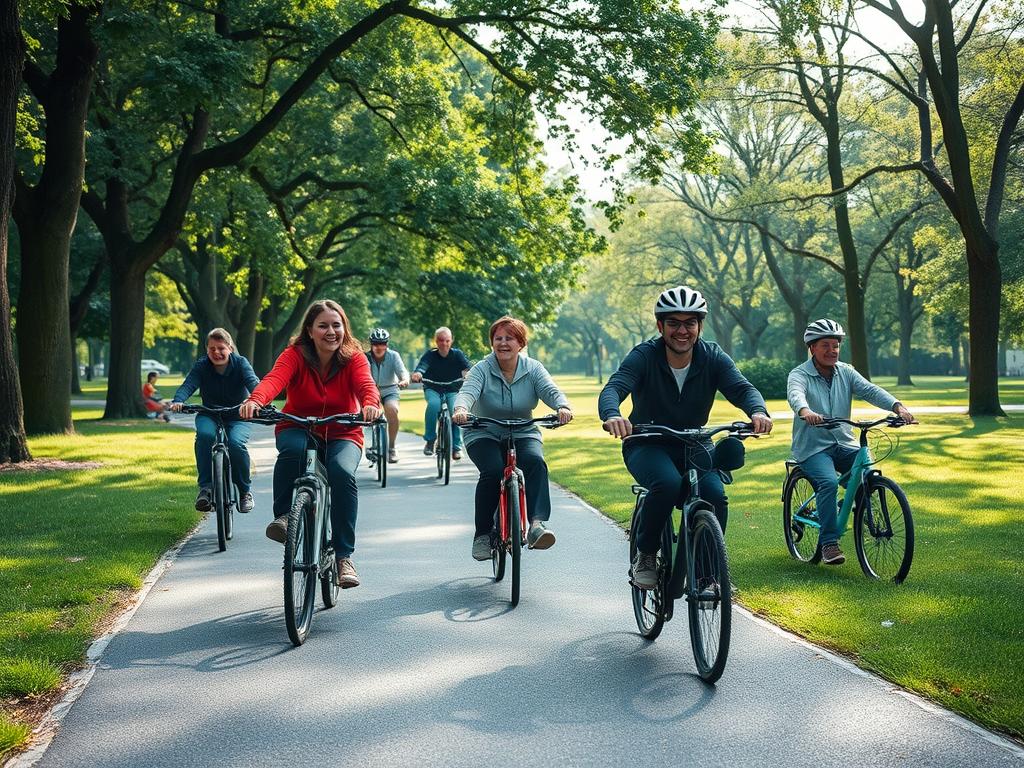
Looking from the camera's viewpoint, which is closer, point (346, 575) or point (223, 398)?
point (346, 575)

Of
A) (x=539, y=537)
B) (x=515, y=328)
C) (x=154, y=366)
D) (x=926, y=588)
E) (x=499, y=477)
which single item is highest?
(x=154, y=366)

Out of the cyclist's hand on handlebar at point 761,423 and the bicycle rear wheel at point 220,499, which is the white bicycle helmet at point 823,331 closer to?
the cyclist's hand on handlebar at point 761,423

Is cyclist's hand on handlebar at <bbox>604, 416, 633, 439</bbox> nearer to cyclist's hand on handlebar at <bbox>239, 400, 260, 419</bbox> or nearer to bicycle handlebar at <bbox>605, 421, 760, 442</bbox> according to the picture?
bicycle handlebar at <bbox>605, 421, 760, 442</bbox>

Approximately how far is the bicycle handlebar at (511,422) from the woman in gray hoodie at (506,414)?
9 cm

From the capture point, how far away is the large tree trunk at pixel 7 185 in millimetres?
13953

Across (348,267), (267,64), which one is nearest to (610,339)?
(348,267)

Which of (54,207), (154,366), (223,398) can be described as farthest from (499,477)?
(154,366)

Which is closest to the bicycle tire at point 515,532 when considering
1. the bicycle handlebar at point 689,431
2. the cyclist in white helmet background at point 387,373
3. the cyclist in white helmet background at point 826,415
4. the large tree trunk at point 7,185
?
the bicycle handlebar at point 689,431

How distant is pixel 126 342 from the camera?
25438 mm

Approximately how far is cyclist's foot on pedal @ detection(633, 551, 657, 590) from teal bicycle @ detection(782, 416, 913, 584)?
2096 millimetres

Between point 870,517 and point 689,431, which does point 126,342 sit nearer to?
point 870,517

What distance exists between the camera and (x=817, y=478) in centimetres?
766

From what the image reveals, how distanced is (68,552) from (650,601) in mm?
5017

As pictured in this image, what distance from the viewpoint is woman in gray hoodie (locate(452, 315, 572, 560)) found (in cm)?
725
